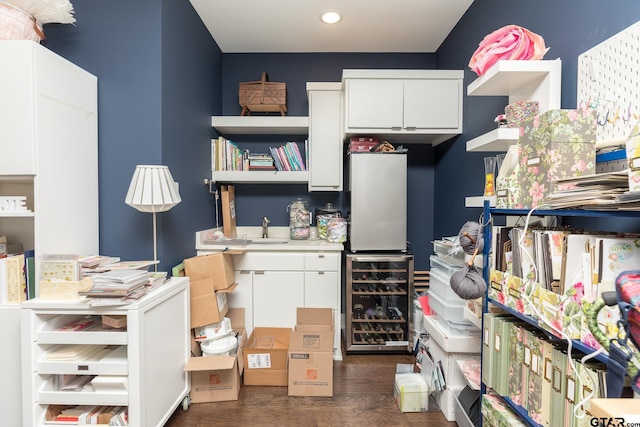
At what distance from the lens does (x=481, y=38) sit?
228 centimetres

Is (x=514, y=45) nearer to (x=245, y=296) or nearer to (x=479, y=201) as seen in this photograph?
(x=479, y=201)

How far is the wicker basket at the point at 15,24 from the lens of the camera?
5.17ft

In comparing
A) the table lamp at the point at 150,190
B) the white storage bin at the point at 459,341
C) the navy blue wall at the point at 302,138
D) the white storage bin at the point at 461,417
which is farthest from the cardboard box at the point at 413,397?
the table lamp at the point at 150,190

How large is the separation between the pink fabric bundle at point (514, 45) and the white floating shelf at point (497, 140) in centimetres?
33

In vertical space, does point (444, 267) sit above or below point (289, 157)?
below

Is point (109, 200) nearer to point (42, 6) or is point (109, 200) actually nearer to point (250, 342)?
point (42, 6)

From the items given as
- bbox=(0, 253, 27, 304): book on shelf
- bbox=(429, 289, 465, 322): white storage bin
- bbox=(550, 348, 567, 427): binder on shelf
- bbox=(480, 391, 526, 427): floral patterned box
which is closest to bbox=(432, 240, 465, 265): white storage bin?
bbox=(429, 289, 465, 322): white storage bin

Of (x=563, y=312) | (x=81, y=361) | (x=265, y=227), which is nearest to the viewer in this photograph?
(x=563, y=312)

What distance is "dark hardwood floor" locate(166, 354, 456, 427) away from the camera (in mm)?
1854

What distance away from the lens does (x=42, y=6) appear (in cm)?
170

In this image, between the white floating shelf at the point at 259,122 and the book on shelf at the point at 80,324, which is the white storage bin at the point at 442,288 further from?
the book on shelf at the point at 80,324

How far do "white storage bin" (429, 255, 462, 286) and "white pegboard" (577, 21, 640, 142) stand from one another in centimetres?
104

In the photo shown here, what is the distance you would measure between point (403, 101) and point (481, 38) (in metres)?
0.68

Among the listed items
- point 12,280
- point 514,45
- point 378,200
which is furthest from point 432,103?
point 12,280
